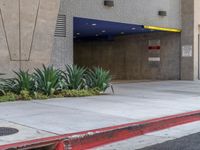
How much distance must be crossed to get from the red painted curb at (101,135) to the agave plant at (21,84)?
18.4 ft

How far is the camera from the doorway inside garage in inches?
1123

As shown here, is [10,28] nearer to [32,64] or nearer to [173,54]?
[32,64]

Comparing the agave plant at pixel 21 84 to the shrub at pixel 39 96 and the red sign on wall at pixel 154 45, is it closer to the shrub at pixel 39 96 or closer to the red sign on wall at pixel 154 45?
the shrub at pixel 39 96

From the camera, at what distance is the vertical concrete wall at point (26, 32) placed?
16.2 meters

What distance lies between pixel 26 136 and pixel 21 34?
10.0 m

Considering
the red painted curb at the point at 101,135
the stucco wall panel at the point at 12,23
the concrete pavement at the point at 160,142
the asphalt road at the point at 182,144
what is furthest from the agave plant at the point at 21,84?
the asphalt road at the point at 182,144

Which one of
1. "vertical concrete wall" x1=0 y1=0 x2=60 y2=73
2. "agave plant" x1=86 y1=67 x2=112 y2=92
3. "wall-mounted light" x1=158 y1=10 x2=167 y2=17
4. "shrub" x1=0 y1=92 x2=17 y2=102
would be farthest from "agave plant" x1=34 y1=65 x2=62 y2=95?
"wall-mounted light" x1=158 y1=10 x2=167 y2=17

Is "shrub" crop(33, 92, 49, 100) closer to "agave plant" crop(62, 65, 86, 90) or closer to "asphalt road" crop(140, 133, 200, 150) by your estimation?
"agave plant" crop(62, 65, 86, 90)

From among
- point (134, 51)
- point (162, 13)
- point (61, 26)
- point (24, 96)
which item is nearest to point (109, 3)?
point (61, 26)

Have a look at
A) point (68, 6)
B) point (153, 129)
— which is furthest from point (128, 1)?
point (153, 129)

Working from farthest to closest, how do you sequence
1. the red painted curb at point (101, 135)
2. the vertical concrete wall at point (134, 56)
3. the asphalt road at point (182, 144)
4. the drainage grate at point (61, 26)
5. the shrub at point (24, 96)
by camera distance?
the vertical concrete wall at point (134, 56) → the drainage grate at point (61, 26) → the shrub at point (24, 96) → the asphalt road at point (182, 144) → the red painted curb at point (101, 135)

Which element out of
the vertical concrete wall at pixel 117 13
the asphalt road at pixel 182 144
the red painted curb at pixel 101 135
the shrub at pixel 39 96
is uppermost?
the vertical concrete wall at pixel 117 13

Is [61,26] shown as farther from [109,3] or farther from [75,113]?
[75,113]

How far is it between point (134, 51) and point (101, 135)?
23920mm
